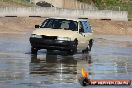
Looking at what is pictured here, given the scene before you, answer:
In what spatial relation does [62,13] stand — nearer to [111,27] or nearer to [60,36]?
[111,27]

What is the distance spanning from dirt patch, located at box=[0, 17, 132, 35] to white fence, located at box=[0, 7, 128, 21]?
62 cm

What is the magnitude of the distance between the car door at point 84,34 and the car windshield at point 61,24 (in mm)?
379

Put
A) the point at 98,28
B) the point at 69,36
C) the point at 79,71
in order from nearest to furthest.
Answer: the point at 79,71 → the point at 69,36 → the point at 98,28

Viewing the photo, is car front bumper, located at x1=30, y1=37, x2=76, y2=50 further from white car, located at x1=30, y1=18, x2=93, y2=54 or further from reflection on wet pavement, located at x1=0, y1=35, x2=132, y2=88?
reflection on wet pavement, located at x1=0, y1=35, x2=132, y2=88

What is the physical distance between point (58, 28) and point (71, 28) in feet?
2.65

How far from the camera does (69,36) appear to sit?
88.1 ft

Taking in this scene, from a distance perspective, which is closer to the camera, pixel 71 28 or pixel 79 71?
pixel 79 71

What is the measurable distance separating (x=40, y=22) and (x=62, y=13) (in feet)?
10.6

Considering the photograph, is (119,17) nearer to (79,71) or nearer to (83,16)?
(83,16)

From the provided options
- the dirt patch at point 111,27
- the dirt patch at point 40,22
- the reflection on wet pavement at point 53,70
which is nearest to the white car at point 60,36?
the reflection on wet pavement at point 53,70

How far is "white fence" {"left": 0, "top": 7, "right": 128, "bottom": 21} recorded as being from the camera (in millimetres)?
70875

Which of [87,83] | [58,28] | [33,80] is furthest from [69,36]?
[87,83]

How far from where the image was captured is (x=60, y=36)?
26531 mm

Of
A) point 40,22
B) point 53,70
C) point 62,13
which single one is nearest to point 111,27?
point 62,13
